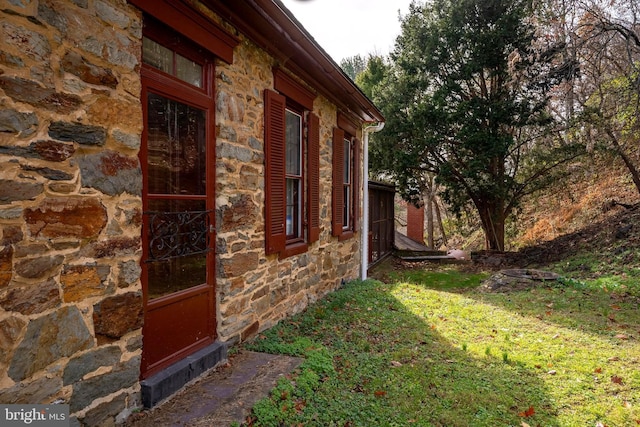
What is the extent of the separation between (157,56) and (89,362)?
2.08m

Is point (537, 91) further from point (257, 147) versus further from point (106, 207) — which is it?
point (106, 207)

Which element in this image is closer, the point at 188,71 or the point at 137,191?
the point at 137,191

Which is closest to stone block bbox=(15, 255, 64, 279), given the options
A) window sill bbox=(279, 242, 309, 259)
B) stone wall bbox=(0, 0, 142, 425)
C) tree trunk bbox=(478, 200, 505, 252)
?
stone wall bbox=(0, 0, 142, 425)

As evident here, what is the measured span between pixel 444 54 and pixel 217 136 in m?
10.9

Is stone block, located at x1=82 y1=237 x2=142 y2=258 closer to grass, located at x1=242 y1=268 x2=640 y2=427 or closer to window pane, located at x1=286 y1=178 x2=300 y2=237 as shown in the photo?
grass, located at x1=242 y1=268 x2=640 y2=427

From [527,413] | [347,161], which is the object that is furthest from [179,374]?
[347,161]

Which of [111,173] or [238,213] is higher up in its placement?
[111,173]

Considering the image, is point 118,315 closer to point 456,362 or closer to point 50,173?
point 50,173

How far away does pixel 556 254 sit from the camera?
1048 cm

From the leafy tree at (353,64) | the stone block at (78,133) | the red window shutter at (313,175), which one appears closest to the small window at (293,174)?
the red window shutter at (313,175)

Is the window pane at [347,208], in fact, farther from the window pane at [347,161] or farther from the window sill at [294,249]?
the window sill at [294,249]

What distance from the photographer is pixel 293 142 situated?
200 inches

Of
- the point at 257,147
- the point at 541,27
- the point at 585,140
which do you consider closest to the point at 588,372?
the point at 257,147

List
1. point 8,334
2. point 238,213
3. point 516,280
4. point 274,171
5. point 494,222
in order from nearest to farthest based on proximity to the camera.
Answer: point 8,334 → point 238,213 → point 274,171 → point 516,280 → point 494,222
